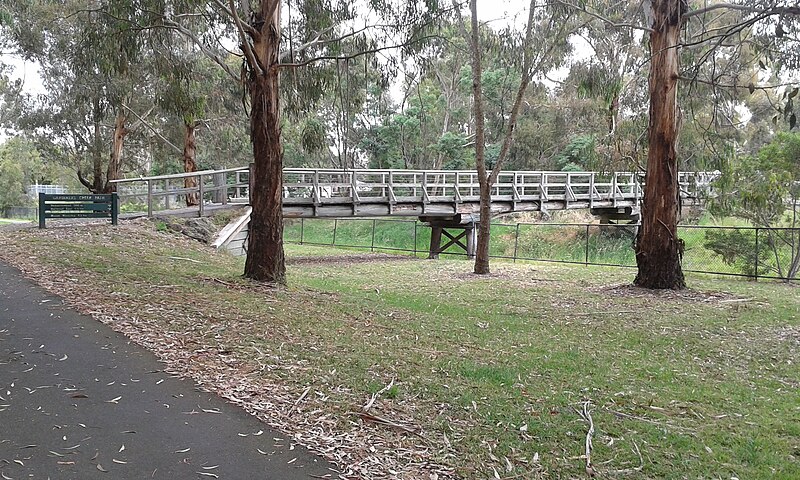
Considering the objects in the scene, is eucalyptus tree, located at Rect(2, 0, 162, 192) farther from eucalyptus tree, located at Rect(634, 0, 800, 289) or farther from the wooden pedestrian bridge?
eucalyptus tree, located at Rect(634, 0, 800, 289)

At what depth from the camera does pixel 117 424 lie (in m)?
4.16

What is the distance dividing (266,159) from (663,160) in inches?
300

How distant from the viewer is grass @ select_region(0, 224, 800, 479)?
4.02 metres

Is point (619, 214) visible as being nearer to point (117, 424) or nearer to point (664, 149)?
point (664, 149)

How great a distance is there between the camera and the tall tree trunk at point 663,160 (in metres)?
12.0

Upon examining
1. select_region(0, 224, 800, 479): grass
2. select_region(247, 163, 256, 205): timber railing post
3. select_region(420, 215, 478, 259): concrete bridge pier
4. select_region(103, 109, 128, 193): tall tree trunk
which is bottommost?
select_region(0, 224, 800, 479): grass

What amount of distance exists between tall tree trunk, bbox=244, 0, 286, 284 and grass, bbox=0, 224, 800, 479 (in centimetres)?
58

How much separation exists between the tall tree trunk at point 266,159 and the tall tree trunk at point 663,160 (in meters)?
7.27

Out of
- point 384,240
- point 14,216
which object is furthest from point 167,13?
point 14,216

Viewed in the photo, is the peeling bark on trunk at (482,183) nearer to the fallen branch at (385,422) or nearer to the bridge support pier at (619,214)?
the bridge support pier at (619,214)

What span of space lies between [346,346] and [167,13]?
29.4 ft

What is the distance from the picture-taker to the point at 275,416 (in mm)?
4434

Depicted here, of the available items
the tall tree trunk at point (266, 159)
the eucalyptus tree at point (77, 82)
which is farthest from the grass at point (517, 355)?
the eucalyptus tree at point (77, 82)

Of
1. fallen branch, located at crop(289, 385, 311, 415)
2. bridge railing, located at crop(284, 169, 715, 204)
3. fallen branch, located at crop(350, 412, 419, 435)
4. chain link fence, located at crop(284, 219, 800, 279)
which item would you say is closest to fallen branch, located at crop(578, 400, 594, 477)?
fallen branch, located at crop(350, 412, 419, 435)
